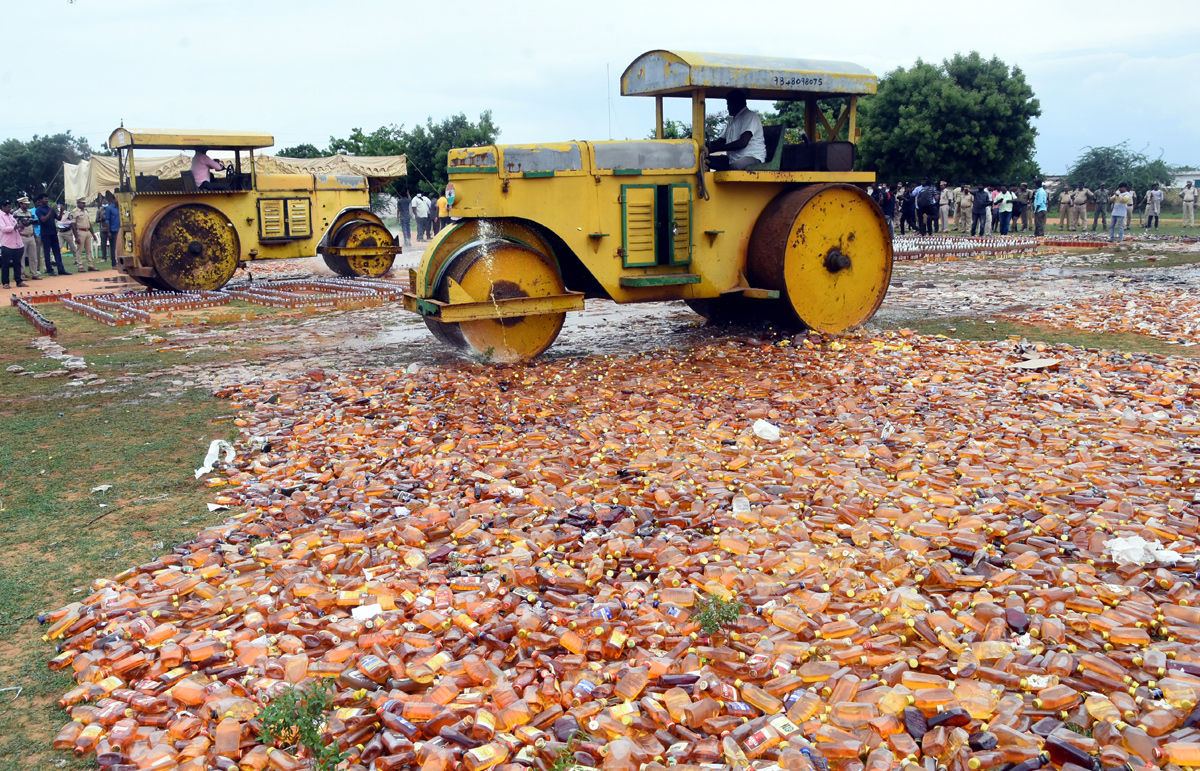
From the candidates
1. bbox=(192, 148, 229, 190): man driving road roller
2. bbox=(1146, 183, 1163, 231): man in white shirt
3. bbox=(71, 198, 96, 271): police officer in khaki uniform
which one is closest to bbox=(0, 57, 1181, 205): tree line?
bbox=(1146, 183, 1163, 231): man in white shirt

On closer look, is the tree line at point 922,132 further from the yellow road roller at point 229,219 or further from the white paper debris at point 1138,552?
the white paper debris at point 1138,552

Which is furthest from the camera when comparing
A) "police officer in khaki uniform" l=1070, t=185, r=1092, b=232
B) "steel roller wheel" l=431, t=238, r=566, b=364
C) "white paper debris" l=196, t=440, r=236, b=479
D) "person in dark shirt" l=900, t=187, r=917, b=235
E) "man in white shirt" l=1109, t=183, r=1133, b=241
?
"police officer in khaki uniform" l=1070, t=185, r=1092, b=232

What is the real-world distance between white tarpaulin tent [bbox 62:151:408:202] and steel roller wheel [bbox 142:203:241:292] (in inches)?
377

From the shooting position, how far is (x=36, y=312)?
12.8 m

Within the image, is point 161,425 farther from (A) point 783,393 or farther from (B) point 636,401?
(A) point 783,393

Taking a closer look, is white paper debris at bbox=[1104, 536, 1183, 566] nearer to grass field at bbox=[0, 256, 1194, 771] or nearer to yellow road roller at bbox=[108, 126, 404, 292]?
grass field at bbox=[0, 256, 1194, 771]

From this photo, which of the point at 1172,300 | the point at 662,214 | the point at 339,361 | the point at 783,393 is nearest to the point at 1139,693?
the point at 783,393

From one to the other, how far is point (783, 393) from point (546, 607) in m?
3.75

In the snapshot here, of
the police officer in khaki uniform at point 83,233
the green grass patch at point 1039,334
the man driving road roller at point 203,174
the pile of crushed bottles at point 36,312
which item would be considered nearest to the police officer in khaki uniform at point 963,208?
the green grass patch at point 1039,334

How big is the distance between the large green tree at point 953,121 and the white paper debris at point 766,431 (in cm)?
3119

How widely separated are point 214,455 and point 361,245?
491 inches

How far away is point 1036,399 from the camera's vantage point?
6.45 meters

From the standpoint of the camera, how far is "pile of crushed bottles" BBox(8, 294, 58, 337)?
37.1 ft

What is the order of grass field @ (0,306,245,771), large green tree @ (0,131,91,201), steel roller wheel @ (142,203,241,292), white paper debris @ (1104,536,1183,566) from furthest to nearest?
large green tree @ (0,131,91,201), steel roller wheel @ (142,203,241,292), white paper debris @ (1104,536,1183,566), grass field @ (0,306,245,771)
